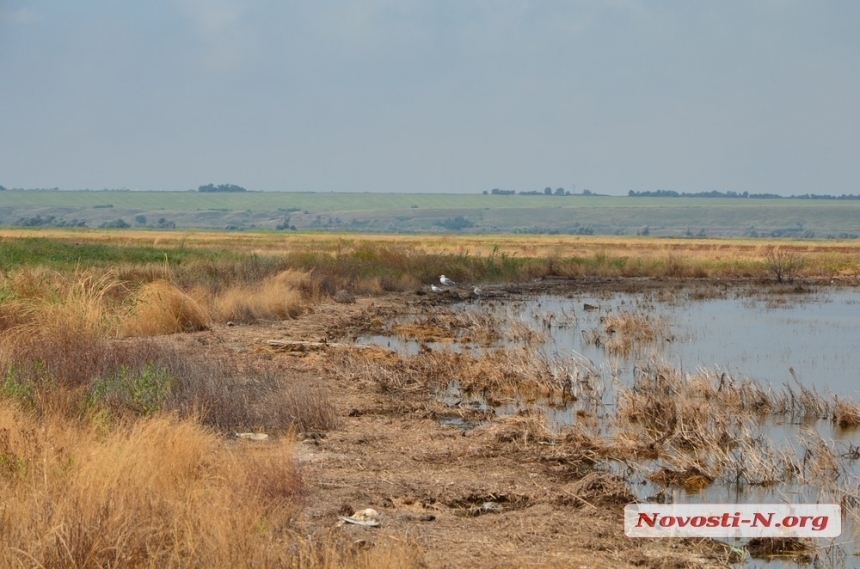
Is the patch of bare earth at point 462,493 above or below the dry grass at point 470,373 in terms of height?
above

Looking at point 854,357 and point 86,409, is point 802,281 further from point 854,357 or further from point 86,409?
point 86,409

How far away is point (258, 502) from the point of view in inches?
265

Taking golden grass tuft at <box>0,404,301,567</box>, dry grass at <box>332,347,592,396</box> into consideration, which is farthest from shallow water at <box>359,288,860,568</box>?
golden grass tuft at <box>0,404,301,567</box>

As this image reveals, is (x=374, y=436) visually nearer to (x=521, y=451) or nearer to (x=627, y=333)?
(x=521, y=451)

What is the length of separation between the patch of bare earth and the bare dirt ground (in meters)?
0.01

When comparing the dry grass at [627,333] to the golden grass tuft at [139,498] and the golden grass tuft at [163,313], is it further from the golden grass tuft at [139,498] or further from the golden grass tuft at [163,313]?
the golden grass tuft at [139,498]

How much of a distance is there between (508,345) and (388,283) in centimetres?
1334

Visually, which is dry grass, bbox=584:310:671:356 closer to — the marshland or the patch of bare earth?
the marshland

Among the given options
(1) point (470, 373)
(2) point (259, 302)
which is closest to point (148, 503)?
(1) point (470, 373)

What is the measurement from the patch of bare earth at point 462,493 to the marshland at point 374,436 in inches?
1.2

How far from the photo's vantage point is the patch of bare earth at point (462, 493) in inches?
275

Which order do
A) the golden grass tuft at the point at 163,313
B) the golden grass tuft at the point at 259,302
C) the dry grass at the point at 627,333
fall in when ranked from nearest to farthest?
the golden grass tuft at the point at 163,313
the dry grass at the point at 627,333
the golden grass tuft at the point at 259,302

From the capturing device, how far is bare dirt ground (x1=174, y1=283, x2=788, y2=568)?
699cm

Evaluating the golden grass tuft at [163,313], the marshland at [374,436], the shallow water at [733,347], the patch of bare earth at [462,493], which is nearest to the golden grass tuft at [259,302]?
the marshland at [374,436]
